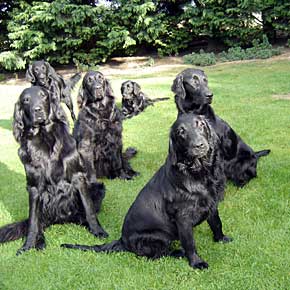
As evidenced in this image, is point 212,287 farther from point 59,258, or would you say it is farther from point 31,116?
point 31,116

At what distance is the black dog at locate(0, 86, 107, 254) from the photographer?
4082 mm

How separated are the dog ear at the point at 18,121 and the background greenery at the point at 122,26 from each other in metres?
14.6

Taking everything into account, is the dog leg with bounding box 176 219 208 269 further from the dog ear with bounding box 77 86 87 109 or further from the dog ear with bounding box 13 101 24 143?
the dog ear with bounding box 77 86 87 109

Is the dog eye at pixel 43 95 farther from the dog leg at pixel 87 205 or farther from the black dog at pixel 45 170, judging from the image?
the dog leg at pixel 87 205

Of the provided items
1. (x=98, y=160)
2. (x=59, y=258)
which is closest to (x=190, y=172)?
(x=59, y=258)

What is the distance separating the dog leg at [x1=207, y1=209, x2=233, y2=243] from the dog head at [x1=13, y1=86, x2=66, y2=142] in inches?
71.1

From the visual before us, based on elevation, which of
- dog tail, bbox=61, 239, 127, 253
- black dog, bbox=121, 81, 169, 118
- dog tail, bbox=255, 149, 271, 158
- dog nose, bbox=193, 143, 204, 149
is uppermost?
dog nose, bbox=193, 143, 204, 149

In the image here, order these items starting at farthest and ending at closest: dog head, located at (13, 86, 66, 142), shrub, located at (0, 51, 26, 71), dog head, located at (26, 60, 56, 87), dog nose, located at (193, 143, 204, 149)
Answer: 1. shrub, located at (0, 51, 26, 71)
2. dog head, located at (26, 60, 56, 87)
3. dog head, located at (13, 86, 66, 142)
4. dog nose, located at (193, 143, 204, 149)

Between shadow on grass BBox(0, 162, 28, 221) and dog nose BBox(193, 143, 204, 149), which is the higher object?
dog nose BBox(193, 143, 204, 149)

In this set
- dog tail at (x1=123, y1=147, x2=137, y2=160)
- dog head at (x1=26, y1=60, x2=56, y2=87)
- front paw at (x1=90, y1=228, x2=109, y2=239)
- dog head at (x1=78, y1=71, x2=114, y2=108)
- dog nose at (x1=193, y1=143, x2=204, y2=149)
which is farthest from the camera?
dog head at (x1=26, y1=60, x2=56, y2=87)

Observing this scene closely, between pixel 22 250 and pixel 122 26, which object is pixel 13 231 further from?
pixel 122 26

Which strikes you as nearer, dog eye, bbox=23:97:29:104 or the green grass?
the green grass

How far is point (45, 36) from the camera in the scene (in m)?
18.4

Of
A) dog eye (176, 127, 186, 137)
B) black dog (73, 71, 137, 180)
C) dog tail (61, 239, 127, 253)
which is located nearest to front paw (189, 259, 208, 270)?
dog tail (61, 239, 127, 253)
